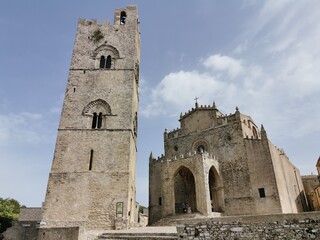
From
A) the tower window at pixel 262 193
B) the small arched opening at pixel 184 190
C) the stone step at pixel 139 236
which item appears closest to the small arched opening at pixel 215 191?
the small arched opening at pixel 184 190

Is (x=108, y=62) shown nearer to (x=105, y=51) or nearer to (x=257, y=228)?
(x=105, y=51)

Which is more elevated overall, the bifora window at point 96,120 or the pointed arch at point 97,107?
the pointed arch at point 97,107

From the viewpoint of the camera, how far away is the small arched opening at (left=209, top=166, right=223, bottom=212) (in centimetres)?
2164

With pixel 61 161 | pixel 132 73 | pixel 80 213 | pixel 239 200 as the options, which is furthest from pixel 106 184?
pixel 239 200

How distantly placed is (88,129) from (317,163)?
1005 inches

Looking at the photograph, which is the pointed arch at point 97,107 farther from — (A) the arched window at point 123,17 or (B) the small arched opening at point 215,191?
(B) the small arched opening at point 215,191

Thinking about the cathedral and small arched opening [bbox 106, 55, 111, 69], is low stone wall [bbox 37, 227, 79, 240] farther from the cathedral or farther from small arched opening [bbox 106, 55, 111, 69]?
small arched opening [bbox 106, 55, 111, 69]

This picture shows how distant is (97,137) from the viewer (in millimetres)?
16875

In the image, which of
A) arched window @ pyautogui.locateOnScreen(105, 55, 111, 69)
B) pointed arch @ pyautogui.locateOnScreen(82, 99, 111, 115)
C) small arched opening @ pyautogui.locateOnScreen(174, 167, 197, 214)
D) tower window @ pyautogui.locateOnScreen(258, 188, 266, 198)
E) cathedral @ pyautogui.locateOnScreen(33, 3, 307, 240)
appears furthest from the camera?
small arched opening @ pyautogui.locateOnScreen(174, 167, 197, 214)

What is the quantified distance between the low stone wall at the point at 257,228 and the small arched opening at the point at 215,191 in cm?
1456

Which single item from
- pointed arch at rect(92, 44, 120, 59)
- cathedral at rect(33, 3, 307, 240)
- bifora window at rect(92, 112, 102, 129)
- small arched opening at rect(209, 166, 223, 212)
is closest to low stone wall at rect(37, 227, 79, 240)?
cathedral at rect(33, 3, 307, 240)

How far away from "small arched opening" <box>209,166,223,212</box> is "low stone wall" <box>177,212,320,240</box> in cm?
1456

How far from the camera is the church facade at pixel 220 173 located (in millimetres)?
20109

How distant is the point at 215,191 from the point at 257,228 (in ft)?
51.2
